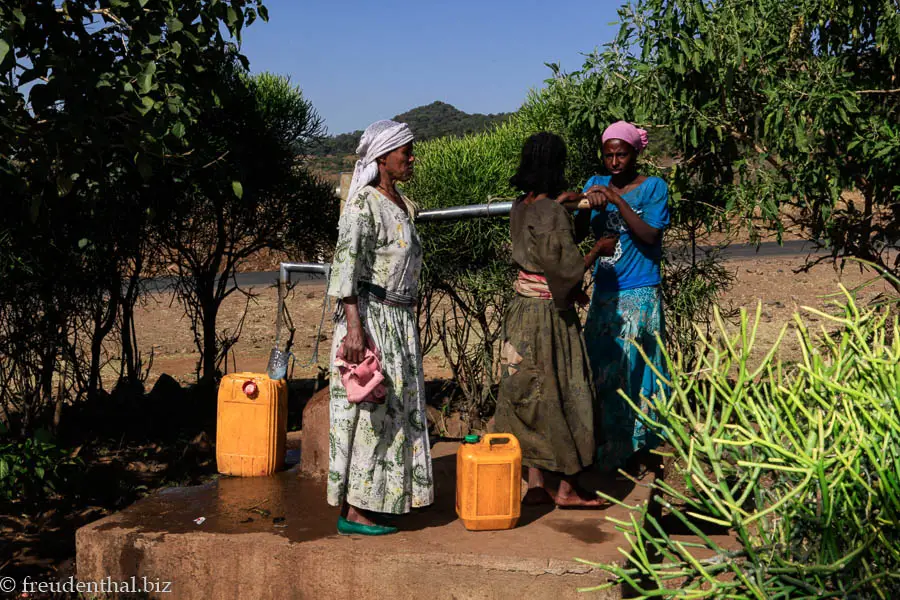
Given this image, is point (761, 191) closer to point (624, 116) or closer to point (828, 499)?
point (624, 116)

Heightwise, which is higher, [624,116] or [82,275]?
[624,116]

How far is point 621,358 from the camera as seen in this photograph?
190 inches

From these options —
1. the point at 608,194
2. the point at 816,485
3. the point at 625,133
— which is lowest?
the point at 816,485

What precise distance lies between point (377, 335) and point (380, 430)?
40 centimetres

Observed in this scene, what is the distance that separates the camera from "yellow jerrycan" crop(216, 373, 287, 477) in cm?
500

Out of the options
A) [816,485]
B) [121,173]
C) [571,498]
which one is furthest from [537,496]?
[121,173]

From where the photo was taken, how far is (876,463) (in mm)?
1222

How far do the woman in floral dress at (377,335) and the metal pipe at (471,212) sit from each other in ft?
3.05

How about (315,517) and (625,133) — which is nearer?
(315,517)

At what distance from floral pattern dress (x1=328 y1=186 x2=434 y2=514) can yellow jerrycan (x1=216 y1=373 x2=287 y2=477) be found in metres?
1.08

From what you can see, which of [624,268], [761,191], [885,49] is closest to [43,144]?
[624,268]

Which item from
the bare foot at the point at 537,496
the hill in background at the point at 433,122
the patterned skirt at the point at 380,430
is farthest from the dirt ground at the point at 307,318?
the hill in background at the point at 433,122

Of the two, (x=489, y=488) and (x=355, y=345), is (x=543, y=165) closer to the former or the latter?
(x=355, y=345)

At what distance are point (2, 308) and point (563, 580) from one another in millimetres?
4331
